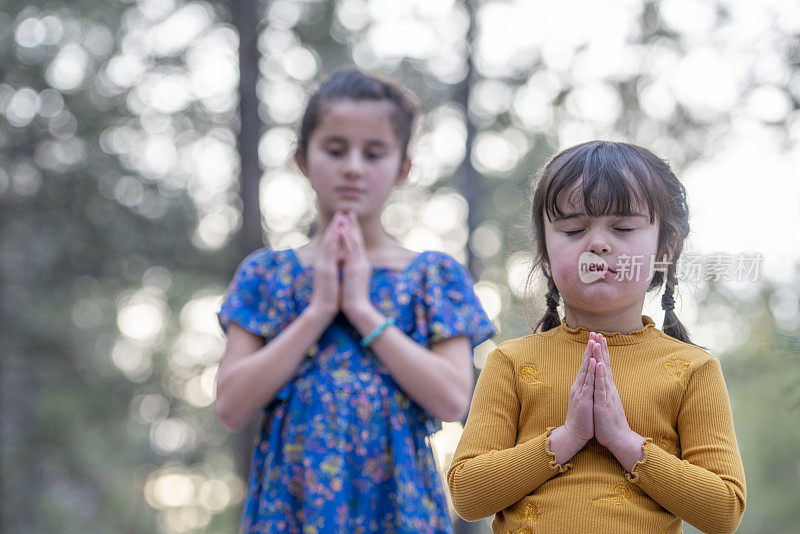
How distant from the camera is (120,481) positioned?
1043cm

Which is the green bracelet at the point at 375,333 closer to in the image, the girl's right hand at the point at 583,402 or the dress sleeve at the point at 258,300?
the dress sleeve at the point at 258,300

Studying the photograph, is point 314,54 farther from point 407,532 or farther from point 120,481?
point 120,481

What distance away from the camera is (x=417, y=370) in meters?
2.07

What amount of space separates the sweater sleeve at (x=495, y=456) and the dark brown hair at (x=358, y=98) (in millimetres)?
1069

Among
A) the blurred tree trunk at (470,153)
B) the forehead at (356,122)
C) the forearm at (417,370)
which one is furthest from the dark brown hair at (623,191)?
the blurred tree trunk at (470,153)

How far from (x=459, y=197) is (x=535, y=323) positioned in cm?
589

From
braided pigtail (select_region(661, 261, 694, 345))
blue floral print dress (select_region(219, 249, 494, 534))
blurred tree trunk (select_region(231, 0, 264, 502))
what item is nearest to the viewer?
braided pigtail (select_region(661, 261, 694, 345))

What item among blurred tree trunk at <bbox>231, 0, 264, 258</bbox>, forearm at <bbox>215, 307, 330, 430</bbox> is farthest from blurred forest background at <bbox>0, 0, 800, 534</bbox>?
forearm at <bbox>215, 307, 330, 430</bbox>

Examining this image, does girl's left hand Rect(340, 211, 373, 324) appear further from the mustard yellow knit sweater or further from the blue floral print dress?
the mustard yellow knit sweater

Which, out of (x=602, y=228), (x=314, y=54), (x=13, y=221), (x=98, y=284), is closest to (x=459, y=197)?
(x=314, y=54)

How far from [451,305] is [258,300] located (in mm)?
536

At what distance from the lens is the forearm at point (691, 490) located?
1233mm

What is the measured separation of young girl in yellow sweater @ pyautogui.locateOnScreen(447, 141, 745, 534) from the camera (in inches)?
49.8

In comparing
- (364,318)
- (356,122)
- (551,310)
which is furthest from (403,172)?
(551,310)
